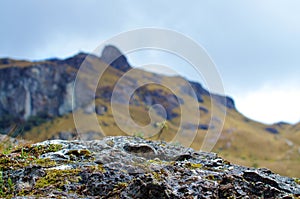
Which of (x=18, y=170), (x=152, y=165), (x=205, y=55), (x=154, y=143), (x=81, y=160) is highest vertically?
(x=205, y=55)

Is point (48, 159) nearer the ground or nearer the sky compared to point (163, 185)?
nearer the ground

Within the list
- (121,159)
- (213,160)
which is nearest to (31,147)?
(121,159)

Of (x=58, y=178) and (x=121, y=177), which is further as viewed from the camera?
(x=121, y=177)

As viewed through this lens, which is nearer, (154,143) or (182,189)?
(182,189)

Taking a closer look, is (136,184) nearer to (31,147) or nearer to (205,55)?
(31,147)

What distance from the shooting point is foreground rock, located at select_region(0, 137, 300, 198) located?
6770 mm

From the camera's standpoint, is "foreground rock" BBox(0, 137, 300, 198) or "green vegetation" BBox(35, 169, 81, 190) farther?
"green vegetation" BBox(35, 169, 81, 190)

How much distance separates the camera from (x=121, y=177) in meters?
7.56

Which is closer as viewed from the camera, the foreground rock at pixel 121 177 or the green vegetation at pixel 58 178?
the foreground rock at pixel 121 177

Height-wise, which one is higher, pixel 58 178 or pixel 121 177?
pixel 121 177

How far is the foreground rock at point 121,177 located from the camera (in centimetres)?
677

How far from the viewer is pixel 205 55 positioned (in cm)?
1155

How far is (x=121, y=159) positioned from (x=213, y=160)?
2668 mm

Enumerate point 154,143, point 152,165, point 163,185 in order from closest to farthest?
point 163,185 → point 152,165 → point 154,143
